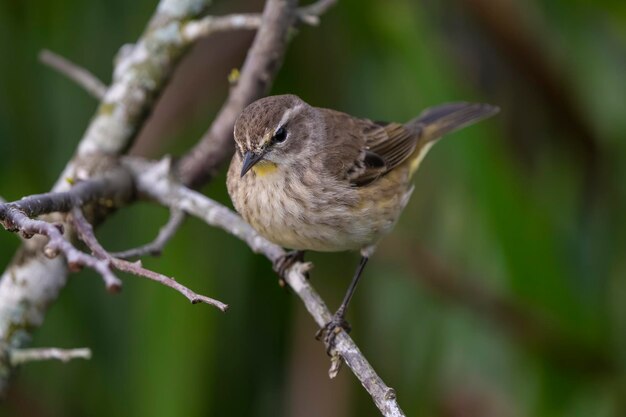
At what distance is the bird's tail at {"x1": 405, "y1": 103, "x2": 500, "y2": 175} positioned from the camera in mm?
4387

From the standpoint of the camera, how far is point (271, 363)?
4648 mm

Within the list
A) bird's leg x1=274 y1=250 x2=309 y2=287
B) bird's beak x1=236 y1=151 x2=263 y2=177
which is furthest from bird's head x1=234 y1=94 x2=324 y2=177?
bird's leg x1=274 y1=250 x2=309 y2=287

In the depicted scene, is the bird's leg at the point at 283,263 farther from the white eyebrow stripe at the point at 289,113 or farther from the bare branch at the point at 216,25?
the bare branch at the point at 216,25

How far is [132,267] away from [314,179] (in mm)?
1637

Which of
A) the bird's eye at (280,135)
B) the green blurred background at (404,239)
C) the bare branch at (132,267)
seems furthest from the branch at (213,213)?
the green blurred background at (404,239)

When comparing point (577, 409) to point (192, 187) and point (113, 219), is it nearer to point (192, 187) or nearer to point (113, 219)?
point (192, 187)

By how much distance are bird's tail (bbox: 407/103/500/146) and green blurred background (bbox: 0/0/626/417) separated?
0.07 meters

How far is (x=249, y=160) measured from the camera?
130 inches

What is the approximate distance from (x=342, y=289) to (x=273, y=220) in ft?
4.70

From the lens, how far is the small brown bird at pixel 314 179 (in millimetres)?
3324

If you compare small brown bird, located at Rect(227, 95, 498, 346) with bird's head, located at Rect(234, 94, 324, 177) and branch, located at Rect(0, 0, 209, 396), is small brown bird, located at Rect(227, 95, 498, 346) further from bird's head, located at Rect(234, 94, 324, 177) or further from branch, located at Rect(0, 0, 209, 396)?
branch, located at Rect(0, 0, 209, 396)

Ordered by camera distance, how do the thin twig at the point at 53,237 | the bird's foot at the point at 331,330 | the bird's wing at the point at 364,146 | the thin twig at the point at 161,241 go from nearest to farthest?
1. the thin twig at the point at 53,237
2. the thin twig at the point at 161,241
3. the bird's foot at the point at 331,330
4. the bird's wing at the point at 364,146

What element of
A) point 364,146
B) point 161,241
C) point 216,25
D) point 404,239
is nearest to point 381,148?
point 364,146

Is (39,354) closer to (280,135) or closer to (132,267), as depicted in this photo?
(132,267)
